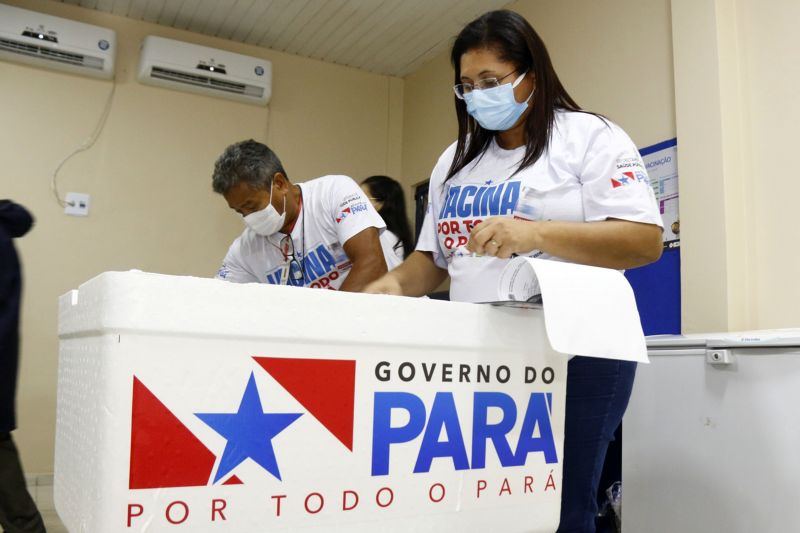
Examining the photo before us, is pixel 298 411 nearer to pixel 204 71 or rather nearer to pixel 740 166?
pixel 740 166

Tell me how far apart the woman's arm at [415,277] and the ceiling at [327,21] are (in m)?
2.66

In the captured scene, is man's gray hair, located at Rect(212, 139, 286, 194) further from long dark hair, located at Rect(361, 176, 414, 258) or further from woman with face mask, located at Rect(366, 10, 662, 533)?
woman with face mask, located at Rect(366, 10, 662, 533)

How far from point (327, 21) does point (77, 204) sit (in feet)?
5.06

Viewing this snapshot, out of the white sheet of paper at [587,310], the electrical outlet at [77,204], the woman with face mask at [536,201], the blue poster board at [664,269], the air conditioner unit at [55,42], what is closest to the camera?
the white sheet of paper at [587,310]

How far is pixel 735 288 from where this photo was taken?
212 cm

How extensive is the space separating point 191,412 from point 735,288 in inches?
77.6

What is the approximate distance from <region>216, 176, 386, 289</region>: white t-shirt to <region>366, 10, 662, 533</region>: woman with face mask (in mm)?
714

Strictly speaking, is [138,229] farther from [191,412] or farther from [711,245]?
[191,412]

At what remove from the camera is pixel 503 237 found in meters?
0.72

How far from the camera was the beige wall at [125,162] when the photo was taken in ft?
10.9

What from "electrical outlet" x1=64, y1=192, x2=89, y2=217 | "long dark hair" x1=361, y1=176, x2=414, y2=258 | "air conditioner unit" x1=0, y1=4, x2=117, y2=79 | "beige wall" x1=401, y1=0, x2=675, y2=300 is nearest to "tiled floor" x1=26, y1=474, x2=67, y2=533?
"electrical outlet" x1=64, y1=192, x2=89, y2=217

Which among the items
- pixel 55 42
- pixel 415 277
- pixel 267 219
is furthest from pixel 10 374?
pixel 55 42

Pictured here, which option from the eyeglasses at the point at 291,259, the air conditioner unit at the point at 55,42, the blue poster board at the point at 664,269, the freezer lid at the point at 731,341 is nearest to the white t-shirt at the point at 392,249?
the eyeglasses at the point at 291,259

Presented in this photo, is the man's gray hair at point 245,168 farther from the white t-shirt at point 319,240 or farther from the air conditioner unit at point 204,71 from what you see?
the air conditioner unit at point 204,71
